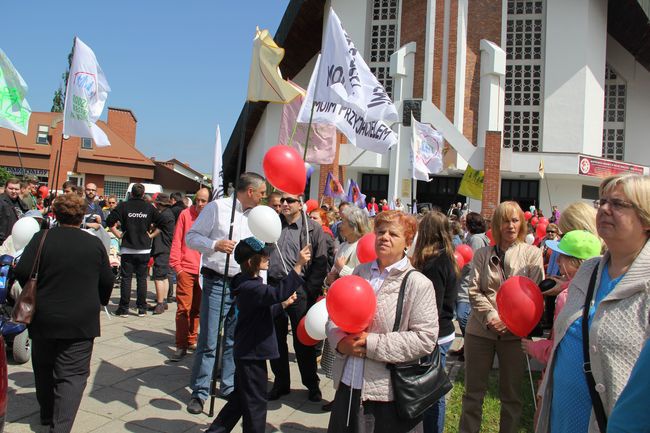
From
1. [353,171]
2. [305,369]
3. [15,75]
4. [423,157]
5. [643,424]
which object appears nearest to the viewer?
[643,424]

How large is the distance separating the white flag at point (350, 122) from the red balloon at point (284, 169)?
2517 mm

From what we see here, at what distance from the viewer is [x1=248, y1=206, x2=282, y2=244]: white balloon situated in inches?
151

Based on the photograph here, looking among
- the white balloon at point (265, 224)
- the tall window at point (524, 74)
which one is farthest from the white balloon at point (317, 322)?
the tall window at point (524, 74)

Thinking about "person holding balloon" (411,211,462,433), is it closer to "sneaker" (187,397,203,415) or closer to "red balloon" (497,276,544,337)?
"red balloon" (497,276,544,337)

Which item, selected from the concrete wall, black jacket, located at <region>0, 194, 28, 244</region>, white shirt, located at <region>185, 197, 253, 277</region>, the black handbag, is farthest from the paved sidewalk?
the concrete wall

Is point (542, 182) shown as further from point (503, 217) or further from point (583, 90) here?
point (503, 217)

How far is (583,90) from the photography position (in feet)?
84.8

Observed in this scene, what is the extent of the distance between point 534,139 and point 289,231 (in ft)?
83.6

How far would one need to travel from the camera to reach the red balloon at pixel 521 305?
3166mm

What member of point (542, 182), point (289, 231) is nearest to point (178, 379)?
point (289, 231)

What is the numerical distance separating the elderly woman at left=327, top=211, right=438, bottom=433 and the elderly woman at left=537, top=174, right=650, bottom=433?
2.19 ft

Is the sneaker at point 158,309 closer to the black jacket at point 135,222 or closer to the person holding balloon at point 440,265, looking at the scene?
the black jacket at point 135,222

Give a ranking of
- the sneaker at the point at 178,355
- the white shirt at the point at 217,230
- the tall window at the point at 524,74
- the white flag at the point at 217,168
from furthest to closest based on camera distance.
A: the tall window at the point at 524,74
the white flag at the point at 217,168
the sneaker at the point at 178,355
the white shirt at the point at 217,230

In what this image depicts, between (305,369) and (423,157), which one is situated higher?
(423,157)
